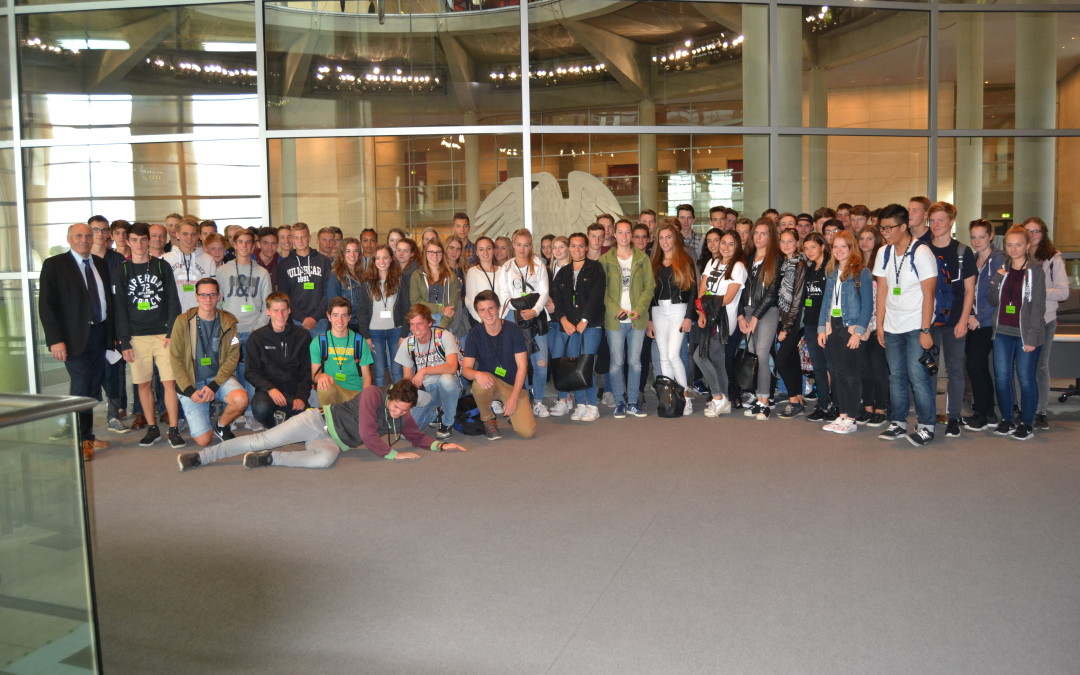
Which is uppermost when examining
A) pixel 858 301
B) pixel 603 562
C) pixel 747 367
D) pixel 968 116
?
pixel 968 116

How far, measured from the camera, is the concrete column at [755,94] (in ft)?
32.3

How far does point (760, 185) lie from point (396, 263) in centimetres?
449

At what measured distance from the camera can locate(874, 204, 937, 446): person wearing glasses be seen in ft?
20.5

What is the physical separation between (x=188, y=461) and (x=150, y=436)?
1126 millimetres

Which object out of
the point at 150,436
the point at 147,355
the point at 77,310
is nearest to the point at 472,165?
the point at 147,355

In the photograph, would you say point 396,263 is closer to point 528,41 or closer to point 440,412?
point 440,412

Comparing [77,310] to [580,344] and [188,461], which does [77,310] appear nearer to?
[188,461]

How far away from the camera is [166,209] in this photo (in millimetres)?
9500

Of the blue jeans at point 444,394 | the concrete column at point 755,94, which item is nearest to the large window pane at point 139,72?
the blue jeans at point 444,394

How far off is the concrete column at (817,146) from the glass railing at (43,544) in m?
8.62

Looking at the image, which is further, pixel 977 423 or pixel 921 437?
pixel 977 423

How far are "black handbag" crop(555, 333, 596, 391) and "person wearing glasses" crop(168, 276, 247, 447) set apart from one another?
2569 millimetres

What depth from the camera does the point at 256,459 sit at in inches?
231

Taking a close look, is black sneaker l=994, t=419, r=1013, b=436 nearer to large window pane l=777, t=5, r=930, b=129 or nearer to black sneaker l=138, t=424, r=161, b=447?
large window pane l=777, t=5, r=930, b=129
